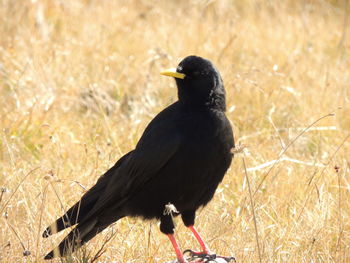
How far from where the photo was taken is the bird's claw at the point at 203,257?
422cm

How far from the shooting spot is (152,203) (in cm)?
433

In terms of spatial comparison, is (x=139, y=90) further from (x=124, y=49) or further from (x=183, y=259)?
(x=183, y=259)

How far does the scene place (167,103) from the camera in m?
6.46

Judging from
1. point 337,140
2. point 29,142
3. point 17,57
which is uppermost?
point 17,57

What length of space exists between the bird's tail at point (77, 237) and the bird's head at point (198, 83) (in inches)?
36.1

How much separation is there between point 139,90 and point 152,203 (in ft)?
9.55

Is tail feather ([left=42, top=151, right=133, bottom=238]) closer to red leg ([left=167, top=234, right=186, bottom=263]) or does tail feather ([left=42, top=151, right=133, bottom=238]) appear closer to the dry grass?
the dry grass

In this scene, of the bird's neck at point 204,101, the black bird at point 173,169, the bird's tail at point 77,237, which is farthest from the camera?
the bird's neck at point 204,101

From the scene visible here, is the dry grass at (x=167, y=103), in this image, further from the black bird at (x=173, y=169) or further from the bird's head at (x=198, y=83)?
the bird's head at (x=198, y=83)

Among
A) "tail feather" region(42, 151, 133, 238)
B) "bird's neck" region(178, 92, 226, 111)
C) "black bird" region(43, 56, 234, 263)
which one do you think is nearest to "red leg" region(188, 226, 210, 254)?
"black bird" region(43, 56, 234, 263)

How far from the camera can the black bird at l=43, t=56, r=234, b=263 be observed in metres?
4.15

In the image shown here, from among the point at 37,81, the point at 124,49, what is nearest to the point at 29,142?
the point at 37,81

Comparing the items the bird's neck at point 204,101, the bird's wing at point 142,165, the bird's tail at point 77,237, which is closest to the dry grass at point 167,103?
the bird's tail at point 77,237

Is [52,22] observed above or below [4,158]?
above
